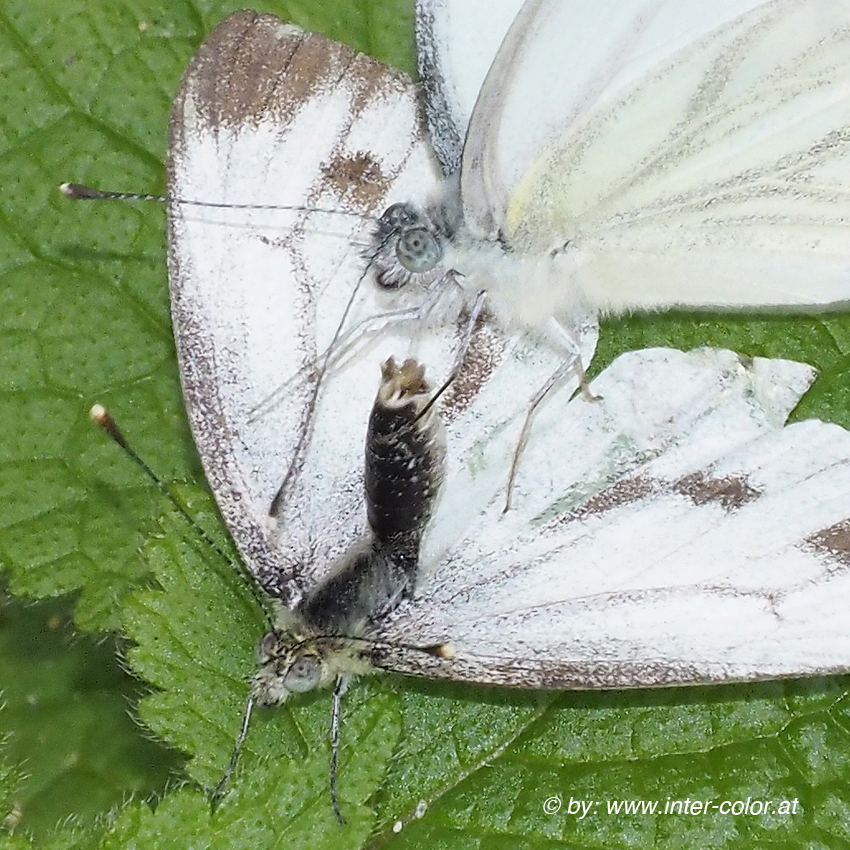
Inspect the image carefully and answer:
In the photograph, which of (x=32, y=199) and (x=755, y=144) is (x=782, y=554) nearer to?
(x=755, y=144)

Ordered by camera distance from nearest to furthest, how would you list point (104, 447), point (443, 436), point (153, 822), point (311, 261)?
point (153, 822)
point (443, 436)
point (311, 261)
point (104, 447)

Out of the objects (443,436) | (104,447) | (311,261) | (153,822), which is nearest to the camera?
(153,822)

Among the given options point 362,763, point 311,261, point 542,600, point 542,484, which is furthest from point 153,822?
point 311,261

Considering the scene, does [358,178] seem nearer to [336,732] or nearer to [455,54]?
[455,54]

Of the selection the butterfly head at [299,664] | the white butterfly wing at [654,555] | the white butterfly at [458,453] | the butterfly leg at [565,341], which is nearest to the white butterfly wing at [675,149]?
the butterfly leg at [565,341]

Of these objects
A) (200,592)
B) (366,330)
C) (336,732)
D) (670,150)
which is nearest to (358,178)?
(366,330)

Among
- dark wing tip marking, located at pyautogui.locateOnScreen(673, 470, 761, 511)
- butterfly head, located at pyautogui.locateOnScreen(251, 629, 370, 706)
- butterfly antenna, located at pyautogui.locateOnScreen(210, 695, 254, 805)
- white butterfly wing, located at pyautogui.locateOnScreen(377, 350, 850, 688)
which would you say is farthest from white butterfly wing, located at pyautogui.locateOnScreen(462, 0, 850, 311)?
butterfly antenna, located at pyautogui.locateOnScreen(210, 695, 254, 805)

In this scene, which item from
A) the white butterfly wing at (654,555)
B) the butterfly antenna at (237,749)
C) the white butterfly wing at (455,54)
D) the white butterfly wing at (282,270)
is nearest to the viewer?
the white butterfly wing at (654,555)

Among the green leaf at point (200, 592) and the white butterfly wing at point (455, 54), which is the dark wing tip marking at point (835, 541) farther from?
the white butterfly wing at point (455, 54)
